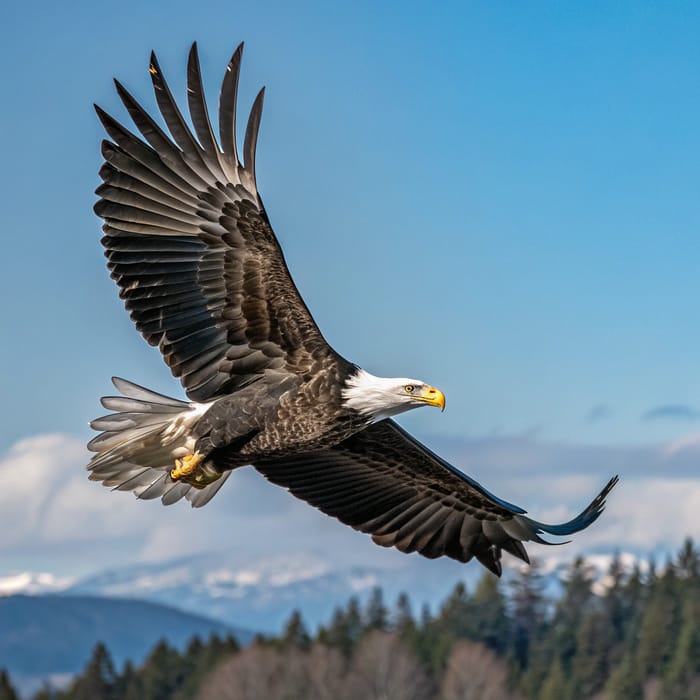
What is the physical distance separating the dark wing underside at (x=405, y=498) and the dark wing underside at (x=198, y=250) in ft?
4.36

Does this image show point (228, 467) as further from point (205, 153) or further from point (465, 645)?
point (465, 645)

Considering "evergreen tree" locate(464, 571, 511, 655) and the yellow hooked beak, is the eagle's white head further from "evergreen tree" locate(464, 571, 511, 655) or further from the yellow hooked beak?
"evergreen tree" locate(464, 571, 511, 655)

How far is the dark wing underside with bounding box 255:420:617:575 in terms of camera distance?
9906 mm

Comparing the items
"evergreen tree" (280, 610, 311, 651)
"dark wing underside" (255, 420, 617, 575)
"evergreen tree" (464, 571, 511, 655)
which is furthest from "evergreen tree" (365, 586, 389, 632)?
"dark wing underside" (255, 420, 617, 575)

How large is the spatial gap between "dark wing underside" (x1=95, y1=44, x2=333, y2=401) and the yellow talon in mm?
493

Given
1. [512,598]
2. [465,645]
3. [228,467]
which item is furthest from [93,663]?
[228,467]

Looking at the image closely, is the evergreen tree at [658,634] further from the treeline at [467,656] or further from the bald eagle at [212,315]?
the bald eagle at [212,315]

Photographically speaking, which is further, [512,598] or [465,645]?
[512,598]

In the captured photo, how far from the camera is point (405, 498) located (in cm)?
1020

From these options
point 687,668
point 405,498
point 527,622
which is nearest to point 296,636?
point 527,622

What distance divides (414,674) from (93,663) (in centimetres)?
1114

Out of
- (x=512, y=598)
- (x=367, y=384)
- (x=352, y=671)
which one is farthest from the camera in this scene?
(x=512, y=598)

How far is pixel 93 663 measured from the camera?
52.0m

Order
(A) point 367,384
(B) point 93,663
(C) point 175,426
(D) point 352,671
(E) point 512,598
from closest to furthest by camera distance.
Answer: (A) point 367,384
(C) point 175,426
(B) point 93,663
(D) point 352,671
(E) point 512,598
